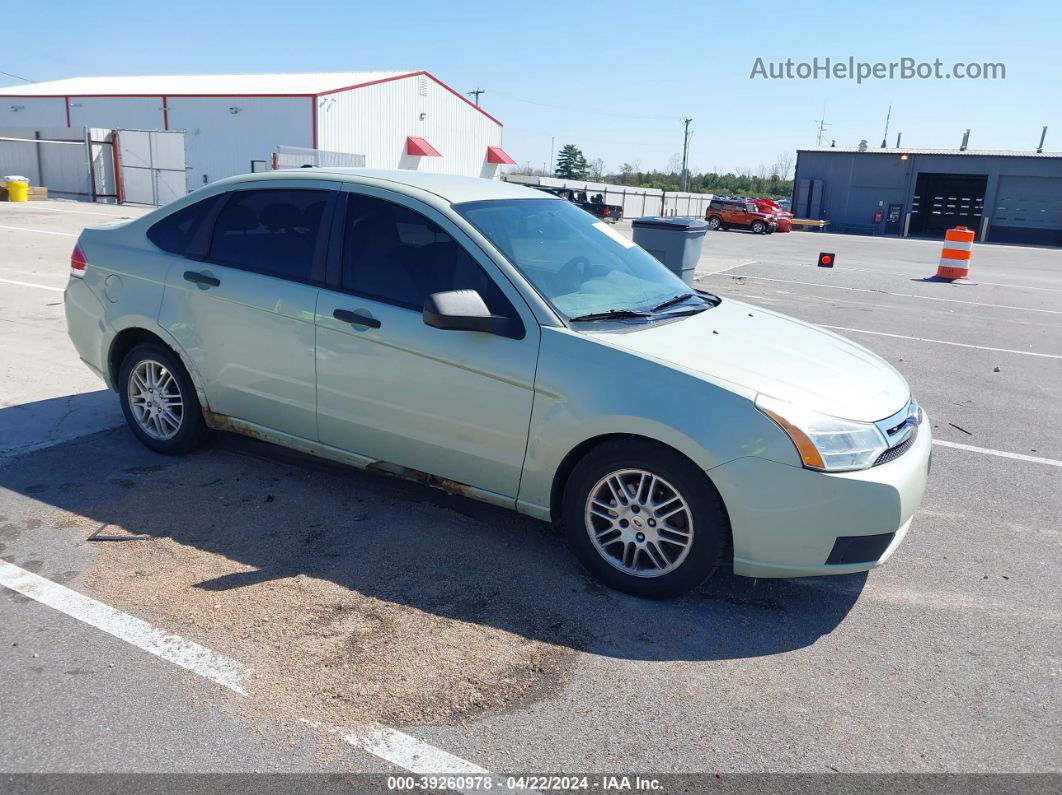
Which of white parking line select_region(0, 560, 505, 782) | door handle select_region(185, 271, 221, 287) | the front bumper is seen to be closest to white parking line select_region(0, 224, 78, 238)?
door handle select_region(185, 271, 221, 287)

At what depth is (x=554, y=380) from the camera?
373 centimetres

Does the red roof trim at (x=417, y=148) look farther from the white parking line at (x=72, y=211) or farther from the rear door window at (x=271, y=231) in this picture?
the rear door window at (x=271, y=231)

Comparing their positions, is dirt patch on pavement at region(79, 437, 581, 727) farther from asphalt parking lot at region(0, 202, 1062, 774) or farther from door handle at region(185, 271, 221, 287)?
door handle at region(185, 271, 221, 287)

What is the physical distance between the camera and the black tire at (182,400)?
4.95 meters

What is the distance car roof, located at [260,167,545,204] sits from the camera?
4.41 m

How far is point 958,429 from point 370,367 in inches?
196

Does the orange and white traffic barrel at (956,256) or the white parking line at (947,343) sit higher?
the orange and white traffic barrel at (956,256)

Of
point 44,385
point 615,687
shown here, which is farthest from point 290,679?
point 44,385

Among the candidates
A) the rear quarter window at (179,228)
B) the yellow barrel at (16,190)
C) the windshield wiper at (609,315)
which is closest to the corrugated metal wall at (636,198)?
the yellow barrel at (16,190)

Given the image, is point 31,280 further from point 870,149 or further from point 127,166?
point 870,149

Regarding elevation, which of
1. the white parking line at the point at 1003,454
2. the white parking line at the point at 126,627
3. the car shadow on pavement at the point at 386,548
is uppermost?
the white parking line at the point at 1003,454

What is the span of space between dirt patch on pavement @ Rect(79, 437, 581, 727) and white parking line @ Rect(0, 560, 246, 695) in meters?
0.06

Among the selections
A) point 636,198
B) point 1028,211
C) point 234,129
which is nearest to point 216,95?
point 234,129

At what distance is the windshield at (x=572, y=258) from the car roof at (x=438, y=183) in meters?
0.08
